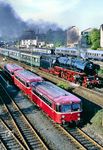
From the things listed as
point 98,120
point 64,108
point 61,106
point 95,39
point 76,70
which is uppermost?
point 95,39

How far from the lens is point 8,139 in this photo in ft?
77.3

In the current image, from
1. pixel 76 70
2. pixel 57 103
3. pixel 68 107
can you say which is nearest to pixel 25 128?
pixel 57 103

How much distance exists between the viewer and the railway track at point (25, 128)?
22.2 meters

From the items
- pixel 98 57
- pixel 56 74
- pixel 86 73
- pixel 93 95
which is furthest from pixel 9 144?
pixel 98 57

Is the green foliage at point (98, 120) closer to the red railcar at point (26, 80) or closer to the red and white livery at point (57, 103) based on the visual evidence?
the red and white livery at point (57, 103)

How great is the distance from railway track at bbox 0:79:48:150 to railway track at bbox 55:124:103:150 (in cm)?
227

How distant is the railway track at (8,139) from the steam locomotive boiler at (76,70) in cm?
1910

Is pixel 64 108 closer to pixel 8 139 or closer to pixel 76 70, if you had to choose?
pixel 8 139

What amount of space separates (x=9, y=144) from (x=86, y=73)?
2377cm

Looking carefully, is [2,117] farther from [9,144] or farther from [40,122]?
[9,144]

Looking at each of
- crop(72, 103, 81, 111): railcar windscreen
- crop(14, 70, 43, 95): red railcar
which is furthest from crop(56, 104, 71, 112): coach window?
crop(14, 70, 43, 95): red railcar

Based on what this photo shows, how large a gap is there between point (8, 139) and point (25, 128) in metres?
2.96

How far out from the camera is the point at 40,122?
27.5 m

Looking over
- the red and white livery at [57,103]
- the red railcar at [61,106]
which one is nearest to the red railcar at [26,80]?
the red and white livery at [57,103]
